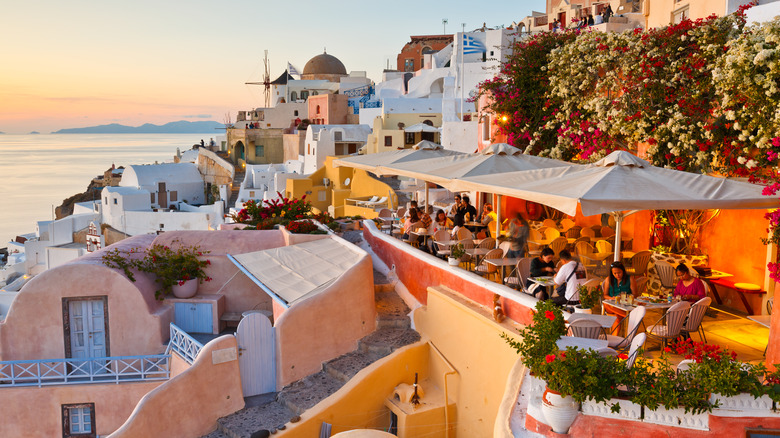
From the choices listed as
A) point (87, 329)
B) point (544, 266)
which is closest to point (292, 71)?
point (87, 329)

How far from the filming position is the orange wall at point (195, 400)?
1028 centimetres

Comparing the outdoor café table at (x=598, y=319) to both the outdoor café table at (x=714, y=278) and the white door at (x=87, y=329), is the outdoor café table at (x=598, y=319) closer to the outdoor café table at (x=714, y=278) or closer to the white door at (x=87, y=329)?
the outdoor café table at (x=714, y=278)

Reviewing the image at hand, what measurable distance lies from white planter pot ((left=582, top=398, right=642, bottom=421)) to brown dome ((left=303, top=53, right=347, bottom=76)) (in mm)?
79013

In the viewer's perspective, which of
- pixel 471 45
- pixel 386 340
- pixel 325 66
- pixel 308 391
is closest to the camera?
pixel 308 391

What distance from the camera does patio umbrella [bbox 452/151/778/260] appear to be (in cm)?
752

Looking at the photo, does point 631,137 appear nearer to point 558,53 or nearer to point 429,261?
point 558,53

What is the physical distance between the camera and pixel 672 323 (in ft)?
25.2

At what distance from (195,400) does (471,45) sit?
39.6m

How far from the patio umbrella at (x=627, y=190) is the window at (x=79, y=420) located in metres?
9.24

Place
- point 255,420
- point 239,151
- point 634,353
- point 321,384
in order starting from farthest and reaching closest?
point 239,151 < point 321,384 < point 255,420 < point 634,353

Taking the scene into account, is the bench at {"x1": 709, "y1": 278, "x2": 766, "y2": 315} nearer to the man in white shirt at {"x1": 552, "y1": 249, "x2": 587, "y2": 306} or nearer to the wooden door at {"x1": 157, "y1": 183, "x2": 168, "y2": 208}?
the man in white shirt at {"x1": 552, "y1": 249, "x2": 587, "y2": 306}

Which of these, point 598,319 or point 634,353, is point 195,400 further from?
point 634,353

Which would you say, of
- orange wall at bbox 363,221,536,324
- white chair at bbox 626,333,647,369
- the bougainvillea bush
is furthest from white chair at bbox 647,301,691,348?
the bougainvillea bush

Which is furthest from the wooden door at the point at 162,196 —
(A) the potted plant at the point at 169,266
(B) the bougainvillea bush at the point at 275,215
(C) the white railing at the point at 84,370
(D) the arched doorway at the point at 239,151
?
(C) the white railing at the point at 84,370
